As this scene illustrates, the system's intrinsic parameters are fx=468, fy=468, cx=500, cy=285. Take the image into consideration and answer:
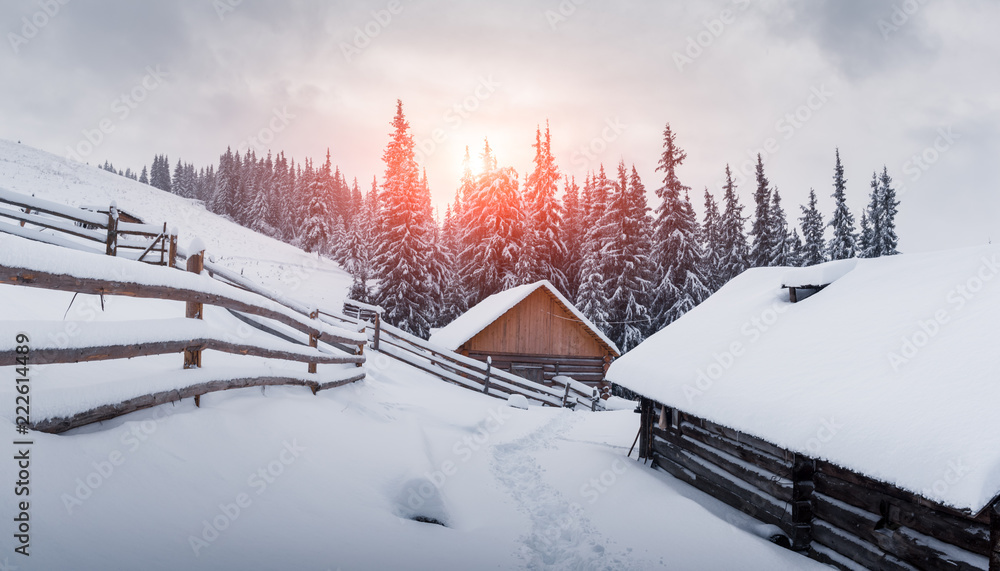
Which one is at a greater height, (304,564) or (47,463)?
(47,463)

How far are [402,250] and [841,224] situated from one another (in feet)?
109

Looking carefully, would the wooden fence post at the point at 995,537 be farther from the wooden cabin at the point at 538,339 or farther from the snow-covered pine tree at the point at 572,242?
the snow-covered pine tree at the point at 572,242

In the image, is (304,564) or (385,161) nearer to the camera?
(304,564)

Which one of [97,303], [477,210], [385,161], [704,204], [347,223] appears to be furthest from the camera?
[347,223]

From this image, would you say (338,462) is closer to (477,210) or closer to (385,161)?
(385,161)

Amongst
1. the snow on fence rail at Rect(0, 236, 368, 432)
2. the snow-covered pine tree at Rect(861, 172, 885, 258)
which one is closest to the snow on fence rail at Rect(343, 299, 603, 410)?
the snow on fence rail at Rect(0, 236, 368, 432)

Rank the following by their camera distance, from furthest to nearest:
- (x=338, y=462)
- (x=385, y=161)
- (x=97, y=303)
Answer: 1. (x=385, y=161)
2. (x=97, y=303)
3. (x=338, y=462)

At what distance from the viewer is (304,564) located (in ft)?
11.3

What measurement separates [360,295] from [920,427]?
35.4 meters

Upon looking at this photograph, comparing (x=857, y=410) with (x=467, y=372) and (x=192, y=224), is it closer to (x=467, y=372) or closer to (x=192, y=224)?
(x=467, y=372)

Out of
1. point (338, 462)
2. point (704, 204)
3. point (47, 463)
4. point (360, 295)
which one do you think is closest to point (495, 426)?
point (338, 462)

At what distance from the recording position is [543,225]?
34438 millimetres

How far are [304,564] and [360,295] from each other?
34.5 metres

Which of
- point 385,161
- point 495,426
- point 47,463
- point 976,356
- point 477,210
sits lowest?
point 495,426
